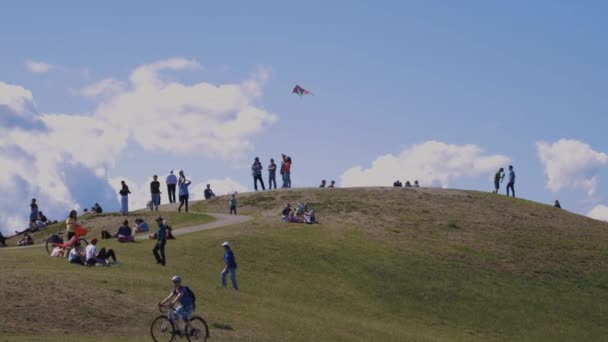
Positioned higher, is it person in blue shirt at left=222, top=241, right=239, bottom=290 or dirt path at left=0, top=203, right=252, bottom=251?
dirt path at left=0, top=203, right=252, bottom=251

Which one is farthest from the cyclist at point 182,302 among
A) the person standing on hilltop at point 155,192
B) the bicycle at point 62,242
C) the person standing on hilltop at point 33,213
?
the person standing on hilltop at point 33,213

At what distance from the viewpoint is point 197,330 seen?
2908cm

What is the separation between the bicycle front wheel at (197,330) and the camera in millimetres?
29016

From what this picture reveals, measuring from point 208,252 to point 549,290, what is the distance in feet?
75.2

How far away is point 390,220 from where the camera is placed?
6600 centimetres

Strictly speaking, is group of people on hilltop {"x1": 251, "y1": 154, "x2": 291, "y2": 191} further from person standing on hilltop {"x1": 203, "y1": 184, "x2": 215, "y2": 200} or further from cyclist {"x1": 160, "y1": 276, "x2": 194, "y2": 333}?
cyclist {"x1": 160, "y1": 276, "x2": 194, "y2": 333}

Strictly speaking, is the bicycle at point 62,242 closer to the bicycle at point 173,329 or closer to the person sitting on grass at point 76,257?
the person sitting on grass at point 76,257

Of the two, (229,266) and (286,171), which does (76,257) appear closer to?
(229,266)

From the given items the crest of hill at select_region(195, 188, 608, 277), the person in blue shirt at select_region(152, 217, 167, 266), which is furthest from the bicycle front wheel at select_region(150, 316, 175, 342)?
the crest of hill at select_region(195, 188, 608, 277)

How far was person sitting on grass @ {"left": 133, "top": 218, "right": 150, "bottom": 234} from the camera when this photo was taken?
56.3m

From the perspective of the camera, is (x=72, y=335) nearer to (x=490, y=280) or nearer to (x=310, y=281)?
(x=310, y=281)

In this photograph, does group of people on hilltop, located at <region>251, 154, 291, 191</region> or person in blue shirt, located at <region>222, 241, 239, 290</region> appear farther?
group of people on hilltop, located at <region>251, 154, 291, 191</region>

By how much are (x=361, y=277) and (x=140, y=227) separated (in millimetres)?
16375

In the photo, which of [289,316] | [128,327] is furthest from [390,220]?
[128,327]
